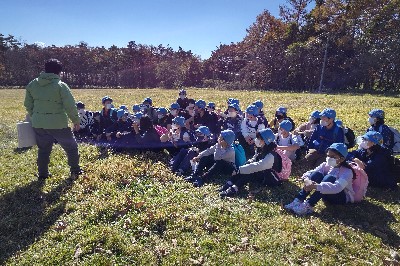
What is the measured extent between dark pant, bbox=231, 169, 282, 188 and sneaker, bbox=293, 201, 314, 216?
3.81ft

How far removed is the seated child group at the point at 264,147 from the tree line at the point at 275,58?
914 inches

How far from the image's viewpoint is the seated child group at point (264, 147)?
6188 millimetres

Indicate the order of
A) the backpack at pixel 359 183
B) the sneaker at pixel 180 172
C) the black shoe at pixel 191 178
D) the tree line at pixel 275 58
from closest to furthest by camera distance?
the backpack at pixel 359 183 < the black shoe at pixel 191 178 < the sneaker at pixel 180 172 < the tree line at pixel 275 58

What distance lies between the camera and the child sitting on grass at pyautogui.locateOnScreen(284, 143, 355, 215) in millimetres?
5859

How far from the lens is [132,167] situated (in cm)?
823

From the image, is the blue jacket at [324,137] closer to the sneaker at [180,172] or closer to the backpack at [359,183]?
the backpack at [359,183]

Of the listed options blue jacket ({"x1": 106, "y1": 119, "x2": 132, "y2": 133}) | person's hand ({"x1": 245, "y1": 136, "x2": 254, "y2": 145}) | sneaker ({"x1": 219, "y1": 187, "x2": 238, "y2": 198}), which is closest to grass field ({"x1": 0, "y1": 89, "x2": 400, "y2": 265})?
sneaker ({"x1": 219, "y1": 187, "x2": 238, "y2": 198})

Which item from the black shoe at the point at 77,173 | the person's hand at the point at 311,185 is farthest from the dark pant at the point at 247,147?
the black shoe at the point at 77,173

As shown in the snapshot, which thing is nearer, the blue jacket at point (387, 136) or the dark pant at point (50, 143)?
the dark pant at point (50, 143)

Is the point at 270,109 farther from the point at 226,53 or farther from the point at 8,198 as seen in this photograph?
the point at 226,53

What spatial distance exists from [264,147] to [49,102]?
4397 mm

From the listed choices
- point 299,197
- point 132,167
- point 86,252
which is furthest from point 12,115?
point 299,197

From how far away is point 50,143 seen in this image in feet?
24.1

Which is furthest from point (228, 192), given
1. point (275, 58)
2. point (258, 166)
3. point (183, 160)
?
point (275, 58)
